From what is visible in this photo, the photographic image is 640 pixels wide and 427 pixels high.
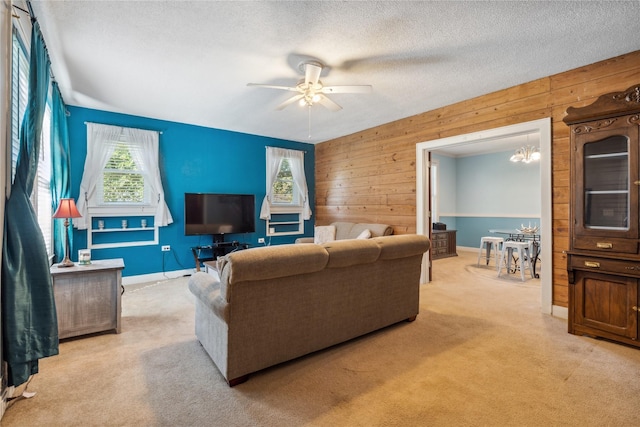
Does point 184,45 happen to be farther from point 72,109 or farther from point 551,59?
point 551,59

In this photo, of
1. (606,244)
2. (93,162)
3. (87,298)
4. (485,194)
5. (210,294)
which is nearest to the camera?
(210,294)

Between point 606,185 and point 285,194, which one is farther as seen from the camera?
point 285,194

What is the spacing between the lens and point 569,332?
9.38 feet

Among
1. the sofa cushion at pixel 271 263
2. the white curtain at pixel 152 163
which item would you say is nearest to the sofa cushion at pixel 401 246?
the sofa cushion at pixel 271 263

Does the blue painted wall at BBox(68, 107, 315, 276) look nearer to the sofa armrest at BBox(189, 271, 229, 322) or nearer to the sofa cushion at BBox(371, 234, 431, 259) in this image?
the sofa armrest at BBox(189, 271, 229, 322)

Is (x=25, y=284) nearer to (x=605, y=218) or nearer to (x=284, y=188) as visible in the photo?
(x=605, y=218)

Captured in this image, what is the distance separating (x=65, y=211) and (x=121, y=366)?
1.54 meters

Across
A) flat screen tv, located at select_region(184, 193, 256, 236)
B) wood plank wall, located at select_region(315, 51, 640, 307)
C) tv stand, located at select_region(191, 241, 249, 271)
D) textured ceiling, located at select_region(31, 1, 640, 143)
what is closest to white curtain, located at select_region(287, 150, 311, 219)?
wood plank wall, located at select_region(315, 51, 640, 307)

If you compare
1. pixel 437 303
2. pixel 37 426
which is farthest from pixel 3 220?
pixel 437 303

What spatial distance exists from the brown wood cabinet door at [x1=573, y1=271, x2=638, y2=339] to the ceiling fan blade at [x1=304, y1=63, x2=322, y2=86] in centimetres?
306

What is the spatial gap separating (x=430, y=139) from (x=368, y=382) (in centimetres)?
360

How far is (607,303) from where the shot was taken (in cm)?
267

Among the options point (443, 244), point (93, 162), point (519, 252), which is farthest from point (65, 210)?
point (443, 244)

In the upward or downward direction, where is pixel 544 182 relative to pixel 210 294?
upward
